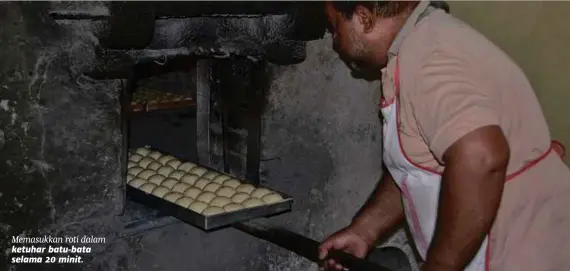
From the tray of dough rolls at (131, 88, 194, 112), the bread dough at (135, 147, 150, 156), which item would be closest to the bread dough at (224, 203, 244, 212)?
the bread dough at (135, 147, 150, 156)

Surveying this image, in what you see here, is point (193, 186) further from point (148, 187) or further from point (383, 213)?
point (383, 213)

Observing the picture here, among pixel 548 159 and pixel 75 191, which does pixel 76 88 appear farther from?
pixel 548 159

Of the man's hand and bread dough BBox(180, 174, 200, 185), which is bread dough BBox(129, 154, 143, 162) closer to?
bread dough BBox(180, 174, 200, 185)

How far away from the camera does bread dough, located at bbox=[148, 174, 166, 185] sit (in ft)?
9.42

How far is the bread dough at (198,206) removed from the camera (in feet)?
8.35

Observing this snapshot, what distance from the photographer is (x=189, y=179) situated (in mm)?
2928

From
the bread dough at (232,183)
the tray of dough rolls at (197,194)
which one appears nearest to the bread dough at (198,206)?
the tray of dough rolls at (197,194)

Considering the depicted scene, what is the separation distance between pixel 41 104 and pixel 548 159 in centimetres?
156

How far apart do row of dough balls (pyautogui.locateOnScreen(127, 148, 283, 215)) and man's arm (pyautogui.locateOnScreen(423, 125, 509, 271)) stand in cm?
102

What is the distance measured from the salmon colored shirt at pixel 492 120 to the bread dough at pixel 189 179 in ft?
4.06

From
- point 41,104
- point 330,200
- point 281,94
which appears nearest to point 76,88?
point 41,104

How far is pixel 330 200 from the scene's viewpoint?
320 centimetres

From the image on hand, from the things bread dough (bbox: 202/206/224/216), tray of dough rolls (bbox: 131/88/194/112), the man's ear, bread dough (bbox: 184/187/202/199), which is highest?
the man's ear

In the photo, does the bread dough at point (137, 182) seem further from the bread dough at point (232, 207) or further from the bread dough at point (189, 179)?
the bread dough at point (232, 207)
